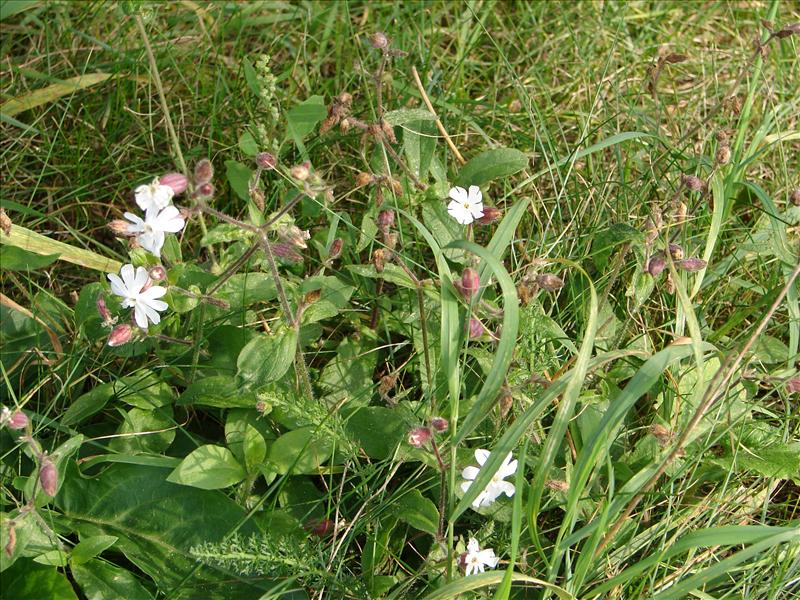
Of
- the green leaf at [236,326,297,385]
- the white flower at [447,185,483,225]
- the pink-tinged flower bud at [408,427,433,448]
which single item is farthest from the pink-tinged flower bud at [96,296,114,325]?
the white flower at [447,185,483,225]

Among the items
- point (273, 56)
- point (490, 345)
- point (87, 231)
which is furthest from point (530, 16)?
point (87, 231)

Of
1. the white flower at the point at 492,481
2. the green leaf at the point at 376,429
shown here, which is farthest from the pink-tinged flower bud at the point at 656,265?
the green leaf at the point at 376,429

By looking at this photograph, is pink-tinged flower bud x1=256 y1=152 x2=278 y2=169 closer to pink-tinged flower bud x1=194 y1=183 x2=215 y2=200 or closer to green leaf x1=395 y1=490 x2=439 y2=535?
pink-tinged flower bud x1=194 y1=183 x2=215 y2=200

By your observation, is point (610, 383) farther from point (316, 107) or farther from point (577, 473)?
point (316, 107)

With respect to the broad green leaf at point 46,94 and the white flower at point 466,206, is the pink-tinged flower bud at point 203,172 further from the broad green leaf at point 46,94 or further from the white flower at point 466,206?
the broad green leaf at point 46,94

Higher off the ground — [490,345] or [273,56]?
[273,56]

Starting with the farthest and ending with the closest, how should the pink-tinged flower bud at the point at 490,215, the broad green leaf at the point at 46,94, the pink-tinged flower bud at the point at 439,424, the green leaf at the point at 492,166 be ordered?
the broad green leaf at the point at 46,94 < the green leaf at the point at 492,166 < the pink-tinged flower bud at the point at 490,215 < the pink-tinged flower bud at the point at 439,424

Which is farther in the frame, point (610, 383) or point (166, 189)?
point (610, 383)
